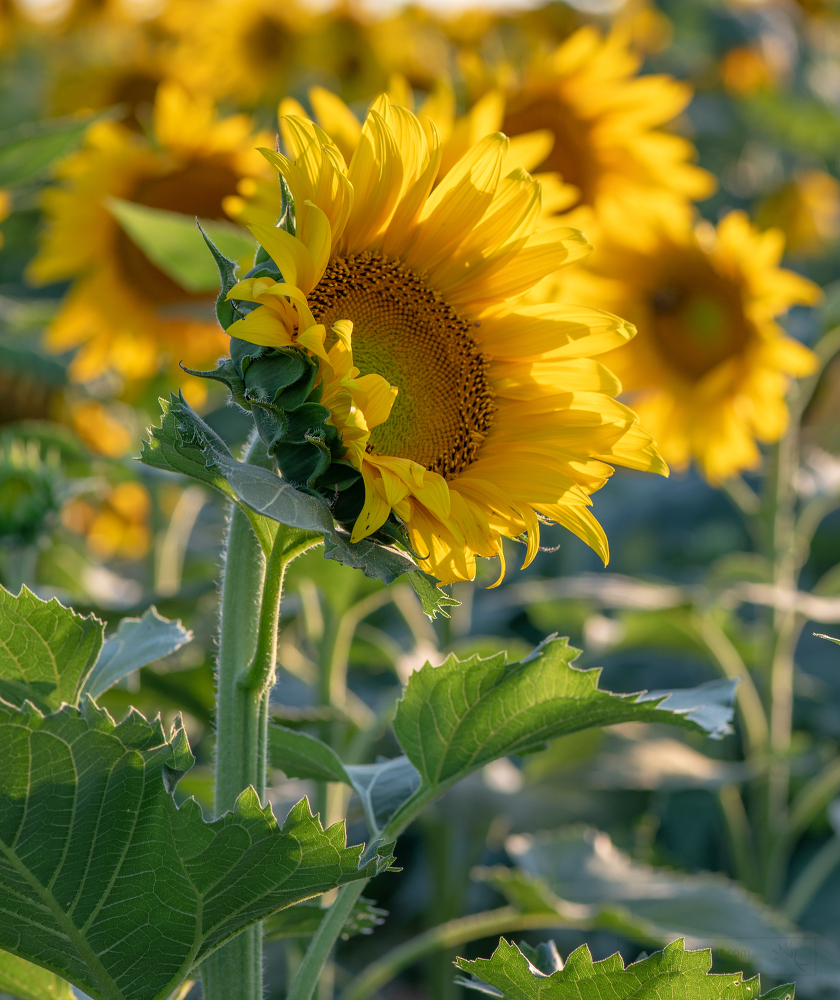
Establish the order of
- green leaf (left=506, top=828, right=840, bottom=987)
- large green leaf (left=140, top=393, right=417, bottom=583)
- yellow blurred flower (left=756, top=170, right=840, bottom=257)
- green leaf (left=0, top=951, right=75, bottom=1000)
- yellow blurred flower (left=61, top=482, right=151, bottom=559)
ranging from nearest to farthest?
large green leaf (left=140, top=393, right=417, bottom=583) → green leaf (left=0, top=951, right=75, bottom=1000) → green leaf (left=506, top=828, right=840, bottom=987) → yellow blurred flower (left=61, top=482, right=151, bottom=559) → yellow blurred flower (left=756, top=170, right=840, bottom=257)

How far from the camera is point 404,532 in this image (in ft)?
1.58

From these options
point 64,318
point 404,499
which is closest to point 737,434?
point 64,318

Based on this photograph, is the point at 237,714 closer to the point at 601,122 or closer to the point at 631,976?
the point at 631,976

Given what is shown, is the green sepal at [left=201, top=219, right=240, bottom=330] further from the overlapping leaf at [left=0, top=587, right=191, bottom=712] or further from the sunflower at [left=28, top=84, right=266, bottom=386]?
the sunflower at [left=28, top=84, right=266, bottom=386]

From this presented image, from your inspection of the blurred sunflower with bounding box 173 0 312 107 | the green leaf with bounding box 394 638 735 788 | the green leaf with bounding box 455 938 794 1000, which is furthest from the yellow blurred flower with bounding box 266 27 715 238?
the blurred sunflower with bounding box 173 0 312 107

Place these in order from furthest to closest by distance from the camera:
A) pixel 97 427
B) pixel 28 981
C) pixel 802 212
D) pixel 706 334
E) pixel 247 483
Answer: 1. pixel 802 212
2. pixel 97 427
3. pixel 706 334
4. pixel 28 981
5. pixel 247 483

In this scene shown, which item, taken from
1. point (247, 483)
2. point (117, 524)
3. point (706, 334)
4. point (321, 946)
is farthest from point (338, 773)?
point (117, 524)

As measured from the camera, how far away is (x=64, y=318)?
1.45 m

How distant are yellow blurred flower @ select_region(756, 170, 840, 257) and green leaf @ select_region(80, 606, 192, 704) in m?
2.30

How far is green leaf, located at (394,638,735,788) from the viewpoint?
1.71 feet

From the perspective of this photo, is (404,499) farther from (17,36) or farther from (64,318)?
(17,36)

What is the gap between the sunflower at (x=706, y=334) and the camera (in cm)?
132

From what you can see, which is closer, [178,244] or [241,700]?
[241,700]

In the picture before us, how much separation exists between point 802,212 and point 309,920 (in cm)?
242
